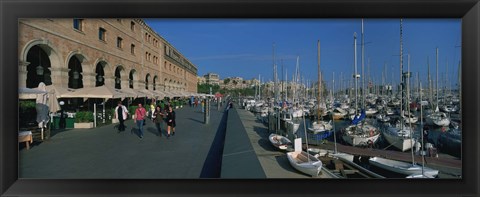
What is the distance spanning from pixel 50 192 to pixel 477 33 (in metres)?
6.06

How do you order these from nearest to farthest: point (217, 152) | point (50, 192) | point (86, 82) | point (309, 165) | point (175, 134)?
point (50, 192)
point (309, 165)
point (217, 152)
point (175, 134)
point (86, 82)

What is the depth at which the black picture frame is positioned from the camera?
3361 mm

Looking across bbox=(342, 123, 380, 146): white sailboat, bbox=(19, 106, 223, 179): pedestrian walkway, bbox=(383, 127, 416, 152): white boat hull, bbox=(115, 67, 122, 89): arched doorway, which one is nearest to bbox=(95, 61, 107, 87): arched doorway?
bbox=(115, 67, 122, 89): arched doorway

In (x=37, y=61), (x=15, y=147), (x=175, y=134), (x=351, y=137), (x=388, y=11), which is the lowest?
(x=351, y=137)

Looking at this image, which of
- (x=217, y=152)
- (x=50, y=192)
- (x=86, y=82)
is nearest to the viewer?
(x=50, y=192)

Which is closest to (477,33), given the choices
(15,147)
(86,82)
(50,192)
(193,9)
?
(193,9)

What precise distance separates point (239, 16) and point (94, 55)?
50.4 ft

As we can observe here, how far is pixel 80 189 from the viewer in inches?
143

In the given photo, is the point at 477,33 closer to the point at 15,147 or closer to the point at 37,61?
the point at 15,147

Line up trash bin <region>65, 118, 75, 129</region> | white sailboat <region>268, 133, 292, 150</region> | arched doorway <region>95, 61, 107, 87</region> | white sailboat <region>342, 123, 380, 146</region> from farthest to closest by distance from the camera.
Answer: arched doorway <region>95, 61, 107, 87</region> < white sailboat <region>342, 123, 380, 146</region> < trash bin <region>65, 118, 75, 129</region> < white sailboat <region>268, 133, 292, 150</region>

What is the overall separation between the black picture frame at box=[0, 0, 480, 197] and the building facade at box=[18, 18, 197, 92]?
0.45 m

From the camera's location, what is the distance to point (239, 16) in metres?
3.42

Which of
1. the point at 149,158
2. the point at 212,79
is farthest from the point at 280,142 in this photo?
the point at 212,79

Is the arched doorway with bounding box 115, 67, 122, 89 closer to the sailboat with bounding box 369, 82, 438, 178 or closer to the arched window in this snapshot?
the arched window
